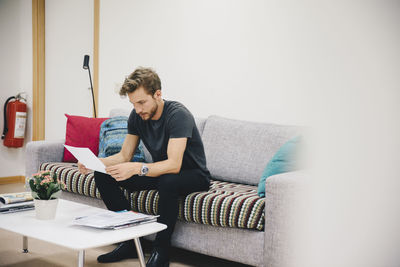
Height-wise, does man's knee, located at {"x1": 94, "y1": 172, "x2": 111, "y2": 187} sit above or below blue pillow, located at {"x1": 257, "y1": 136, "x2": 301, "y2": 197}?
below

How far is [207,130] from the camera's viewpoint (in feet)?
8.50

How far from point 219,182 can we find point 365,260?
1958 mm

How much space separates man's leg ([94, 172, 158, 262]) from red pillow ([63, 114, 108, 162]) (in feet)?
2.79

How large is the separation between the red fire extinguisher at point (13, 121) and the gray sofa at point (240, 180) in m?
1.45

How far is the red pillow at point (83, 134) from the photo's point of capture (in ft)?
9.48

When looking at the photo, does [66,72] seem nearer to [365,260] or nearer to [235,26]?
[235,26]

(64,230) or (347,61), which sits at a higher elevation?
(347,61)

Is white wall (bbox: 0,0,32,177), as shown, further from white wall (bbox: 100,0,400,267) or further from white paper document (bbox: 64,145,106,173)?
white wall (bbox: 100,0,400,267)

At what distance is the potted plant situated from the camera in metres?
1.66

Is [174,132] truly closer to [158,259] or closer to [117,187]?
[117,187]

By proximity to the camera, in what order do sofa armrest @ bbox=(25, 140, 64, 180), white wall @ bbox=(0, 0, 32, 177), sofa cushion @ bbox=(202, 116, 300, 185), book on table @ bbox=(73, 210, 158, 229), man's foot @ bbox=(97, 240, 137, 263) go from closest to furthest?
book on table @ bbox=(73, 210, 158, 229) < man's foot @ bbox=(97, 240, 137, 263) < sofa cushion @ bbox=(202, 116, 300, 185) < sofa armrest @ bbox=(25, 140, 64, 180) < white wall @ bbox=(0, 0, 32, 177)

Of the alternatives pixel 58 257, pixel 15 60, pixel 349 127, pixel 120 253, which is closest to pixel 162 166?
pixel 120 253

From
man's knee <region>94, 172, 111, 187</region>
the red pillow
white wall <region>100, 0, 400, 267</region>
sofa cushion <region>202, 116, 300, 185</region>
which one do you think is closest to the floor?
man's knee <region>94, 172, 111, 187</region>

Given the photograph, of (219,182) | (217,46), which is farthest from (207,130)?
(217,46)
